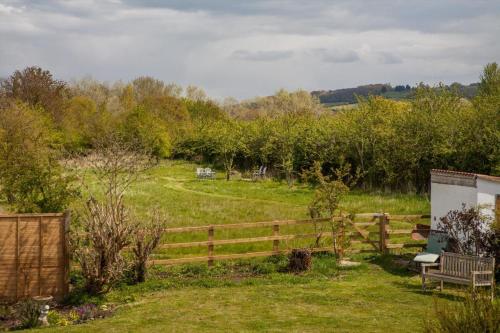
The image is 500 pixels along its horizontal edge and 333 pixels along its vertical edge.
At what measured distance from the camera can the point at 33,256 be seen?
13.8 meters

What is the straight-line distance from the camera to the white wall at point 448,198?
16391mm

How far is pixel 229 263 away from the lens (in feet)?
54.6

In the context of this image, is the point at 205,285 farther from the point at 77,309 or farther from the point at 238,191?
the point at 238,191

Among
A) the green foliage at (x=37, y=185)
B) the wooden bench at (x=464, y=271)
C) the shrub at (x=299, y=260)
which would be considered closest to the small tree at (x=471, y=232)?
the wooden bench at (x=464, y=271)

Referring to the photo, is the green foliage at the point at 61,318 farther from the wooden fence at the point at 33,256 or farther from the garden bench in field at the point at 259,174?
the garden bench in field at the point at 259,174

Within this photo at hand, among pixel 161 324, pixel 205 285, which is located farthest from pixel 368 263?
pixel 161 324

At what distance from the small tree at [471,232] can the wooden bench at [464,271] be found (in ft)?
2.97

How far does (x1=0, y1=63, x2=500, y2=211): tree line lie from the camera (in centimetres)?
1780

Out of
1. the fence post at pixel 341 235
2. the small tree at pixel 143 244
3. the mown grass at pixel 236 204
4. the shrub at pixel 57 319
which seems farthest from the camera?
the mown grass at pixel 236 204

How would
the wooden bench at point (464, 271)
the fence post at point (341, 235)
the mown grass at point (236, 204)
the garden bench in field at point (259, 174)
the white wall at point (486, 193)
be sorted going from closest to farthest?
the wooden bench at point (464, 271) → the white wall at point (486, 193) → the fence post at point (341, 235) → the mown grass at point (236, 204) → the garden bench in field at point (259, 174)

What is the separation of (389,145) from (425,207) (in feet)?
27.3

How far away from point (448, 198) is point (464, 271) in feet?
12.4

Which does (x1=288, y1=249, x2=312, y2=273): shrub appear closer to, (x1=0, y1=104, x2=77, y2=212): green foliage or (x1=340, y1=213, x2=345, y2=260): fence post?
(x1=340, y1=213, x2=345, y2=260): fence post

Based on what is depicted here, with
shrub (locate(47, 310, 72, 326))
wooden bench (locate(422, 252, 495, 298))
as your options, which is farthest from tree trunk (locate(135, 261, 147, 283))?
wooden bench (locate(422, 252, 495, 298))
